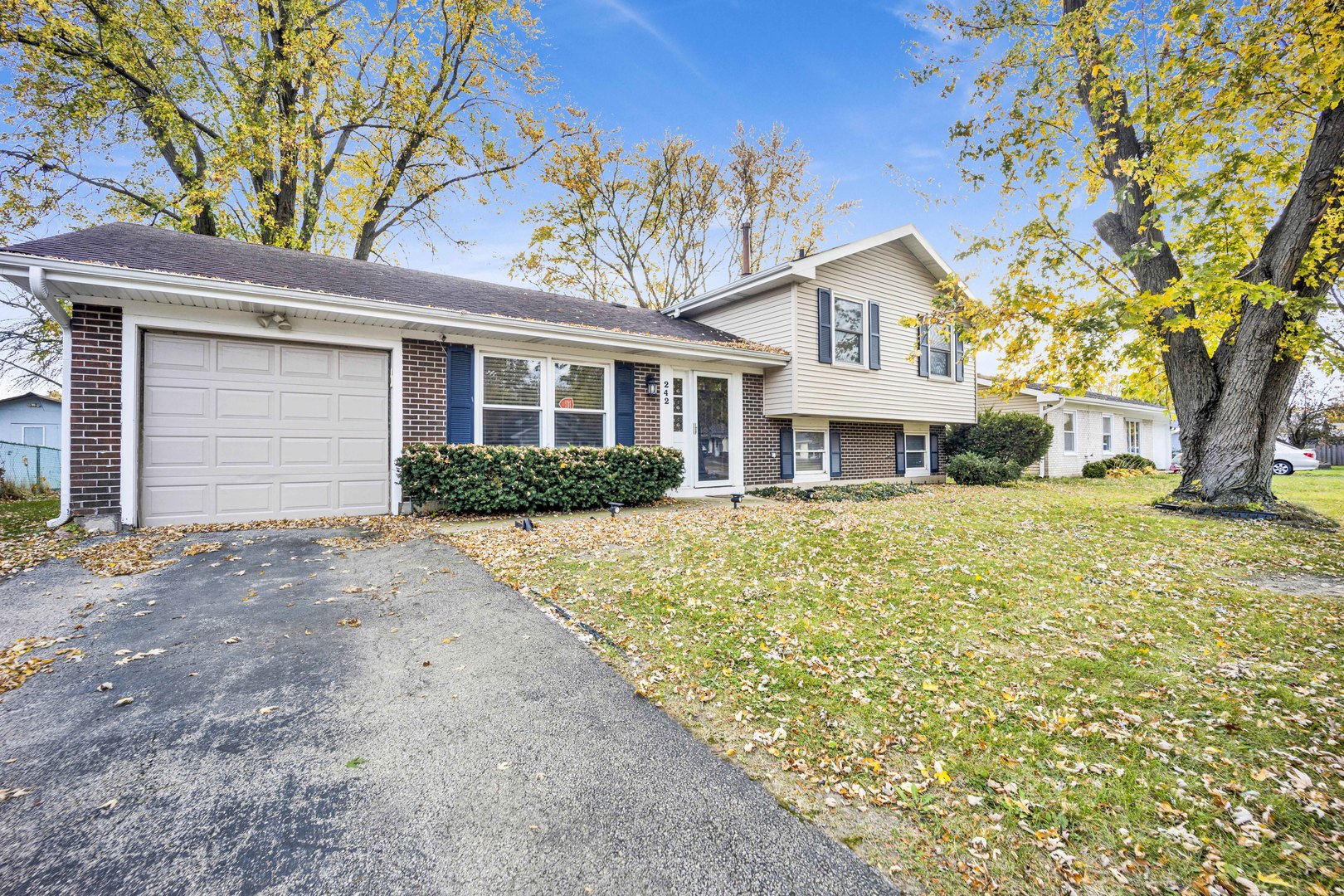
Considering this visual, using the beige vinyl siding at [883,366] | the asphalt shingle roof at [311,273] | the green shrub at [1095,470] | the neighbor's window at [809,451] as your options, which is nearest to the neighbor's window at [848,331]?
the beige vinyl siding at [883,366]

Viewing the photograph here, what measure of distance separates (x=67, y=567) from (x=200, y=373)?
9.15 ft

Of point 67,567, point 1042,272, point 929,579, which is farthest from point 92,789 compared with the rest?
point 1042,272

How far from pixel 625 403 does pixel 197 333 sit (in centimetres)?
572

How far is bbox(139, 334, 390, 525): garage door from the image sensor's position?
638cm

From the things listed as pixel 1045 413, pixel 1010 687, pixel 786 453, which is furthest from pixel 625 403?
pixel 1045 413

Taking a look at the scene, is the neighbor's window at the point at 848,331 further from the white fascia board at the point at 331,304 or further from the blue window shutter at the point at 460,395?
the blue window shutter at the point at 460,395

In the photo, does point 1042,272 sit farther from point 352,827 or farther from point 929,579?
point 352,827

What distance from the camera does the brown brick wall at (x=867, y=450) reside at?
41.5 ft

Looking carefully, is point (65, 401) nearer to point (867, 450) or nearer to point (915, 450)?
point (867, 450)

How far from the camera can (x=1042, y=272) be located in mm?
8422

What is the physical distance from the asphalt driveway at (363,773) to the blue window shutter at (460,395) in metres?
4.49

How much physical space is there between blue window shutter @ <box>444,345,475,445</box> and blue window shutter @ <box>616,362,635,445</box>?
7.83 ft

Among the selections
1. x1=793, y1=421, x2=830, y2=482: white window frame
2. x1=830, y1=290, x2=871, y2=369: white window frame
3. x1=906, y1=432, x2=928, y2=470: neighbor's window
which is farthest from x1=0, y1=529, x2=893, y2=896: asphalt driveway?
x1=906, y1=432, x2=928, y2=470: neighbor's window

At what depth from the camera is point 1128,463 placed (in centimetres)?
2062
